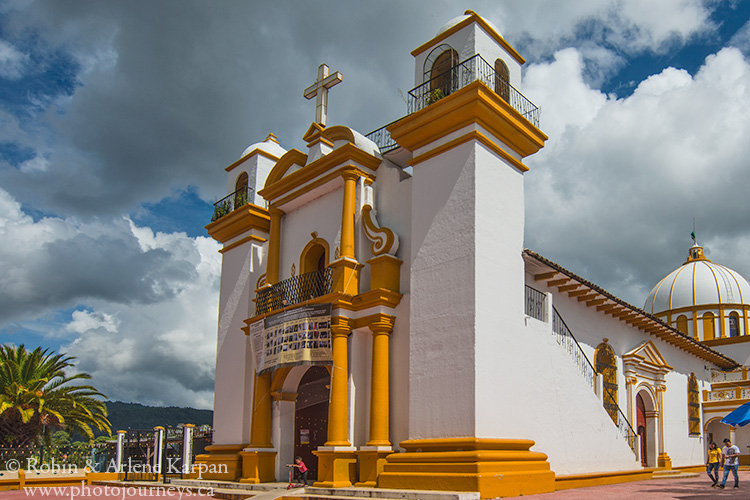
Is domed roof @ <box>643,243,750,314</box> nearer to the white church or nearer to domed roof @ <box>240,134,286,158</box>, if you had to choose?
the white church

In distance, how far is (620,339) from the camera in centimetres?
2092

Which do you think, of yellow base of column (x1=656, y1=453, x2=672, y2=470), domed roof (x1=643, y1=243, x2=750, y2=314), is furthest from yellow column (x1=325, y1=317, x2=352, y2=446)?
domed roof (x1=643, y1=243, x2=750, y2=314)

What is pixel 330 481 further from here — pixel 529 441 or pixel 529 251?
pixel 529 251

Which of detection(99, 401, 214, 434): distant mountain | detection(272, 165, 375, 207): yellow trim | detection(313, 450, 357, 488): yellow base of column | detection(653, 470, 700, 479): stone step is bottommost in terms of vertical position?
detection(99, 401, 214, 434): distant mountain

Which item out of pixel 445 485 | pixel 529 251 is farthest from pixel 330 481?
pixel 529 251

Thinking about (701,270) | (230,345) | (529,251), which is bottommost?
(230,345)

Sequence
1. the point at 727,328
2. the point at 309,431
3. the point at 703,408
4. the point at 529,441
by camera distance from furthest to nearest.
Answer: the point at 727,328, the point at 703,408, the point at 309,431, the point at 529,441

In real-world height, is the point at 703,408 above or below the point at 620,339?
below

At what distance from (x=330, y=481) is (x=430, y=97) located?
8.36 metres

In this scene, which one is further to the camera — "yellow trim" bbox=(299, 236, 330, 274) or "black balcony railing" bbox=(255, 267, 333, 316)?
"yellow trim" bbox=(299, 236, 330, 274)

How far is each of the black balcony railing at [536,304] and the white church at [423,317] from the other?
0.05 m

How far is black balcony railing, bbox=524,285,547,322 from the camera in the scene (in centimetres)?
1562

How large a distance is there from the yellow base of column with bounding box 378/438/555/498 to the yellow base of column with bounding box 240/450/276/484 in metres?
4.26

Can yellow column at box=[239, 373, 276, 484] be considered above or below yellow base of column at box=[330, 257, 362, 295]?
below
